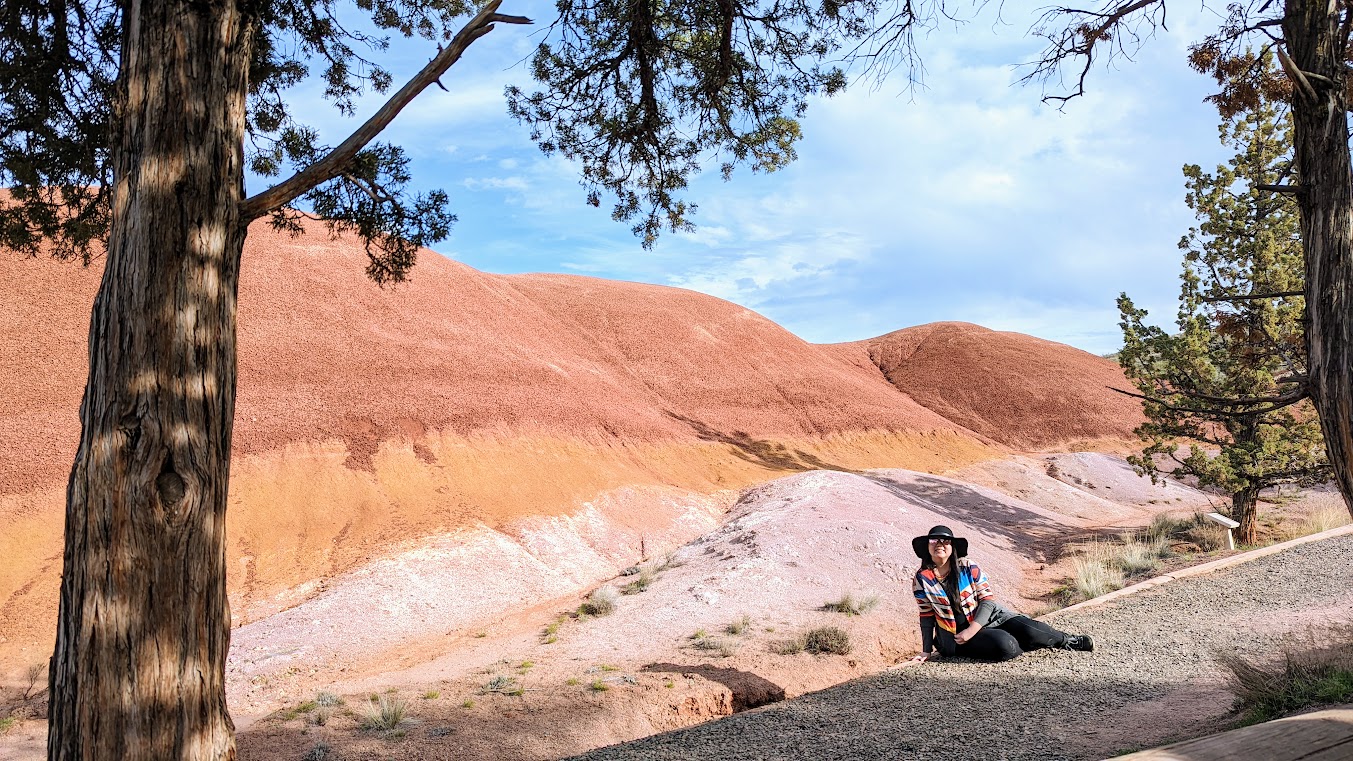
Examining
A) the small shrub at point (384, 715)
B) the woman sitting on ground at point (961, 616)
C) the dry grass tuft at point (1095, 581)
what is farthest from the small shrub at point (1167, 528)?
the small shrub at point (384, 715)

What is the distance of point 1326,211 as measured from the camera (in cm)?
498

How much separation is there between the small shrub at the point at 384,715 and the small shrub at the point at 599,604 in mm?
4433

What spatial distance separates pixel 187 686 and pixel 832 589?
32.4ft

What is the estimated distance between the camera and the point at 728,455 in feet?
85.1

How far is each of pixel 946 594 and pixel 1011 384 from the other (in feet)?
122

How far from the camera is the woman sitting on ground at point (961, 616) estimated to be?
7305 millimetres

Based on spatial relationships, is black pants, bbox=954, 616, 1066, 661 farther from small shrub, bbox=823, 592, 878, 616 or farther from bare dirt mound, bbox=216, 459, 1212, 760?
small shrub, bbox=823, 592, 878, 616

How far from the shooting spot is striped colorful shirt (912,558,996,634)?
24.2 feet

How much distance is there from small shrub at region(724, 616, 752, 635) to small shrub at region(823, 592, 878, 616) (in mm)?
1470

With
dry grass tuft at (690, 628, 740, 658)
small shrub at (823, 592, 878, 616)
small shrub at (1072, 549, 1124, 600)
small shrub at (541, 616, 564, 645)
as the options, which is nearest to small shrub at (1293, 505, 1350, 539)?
small shrub at (1072, 549, 1124, 600)

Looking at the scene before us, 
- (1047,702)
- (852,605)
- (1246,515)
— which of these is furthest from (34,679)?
(1246,515)

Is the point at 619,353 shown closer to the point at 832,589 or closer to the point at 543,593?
the point at 543,593

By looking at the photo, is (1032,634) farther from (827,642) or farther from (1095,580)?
(1095,580)

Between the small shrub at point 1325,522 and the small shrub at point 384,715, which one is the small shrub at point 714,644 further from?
the small shrub at point 1325,522
